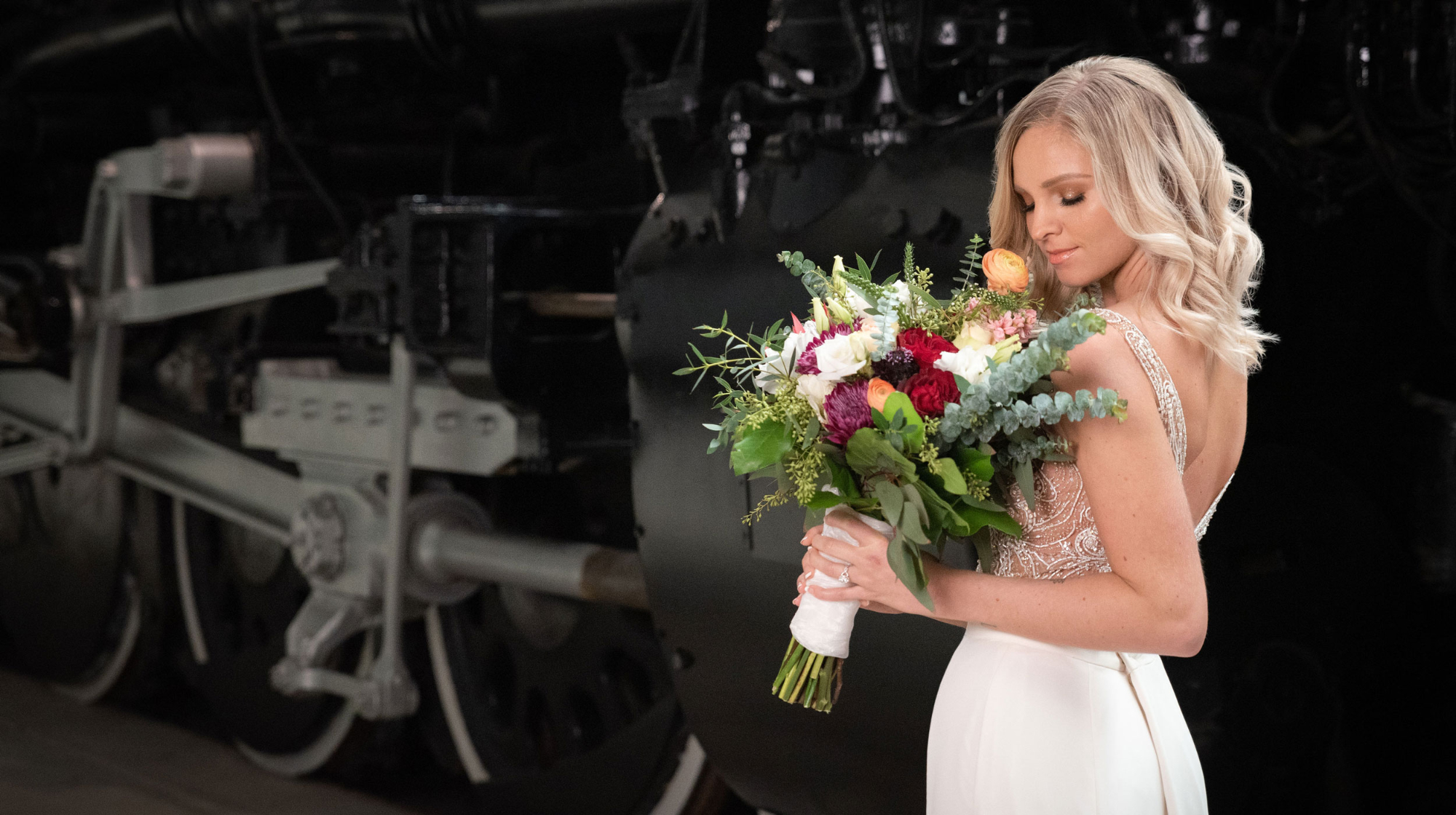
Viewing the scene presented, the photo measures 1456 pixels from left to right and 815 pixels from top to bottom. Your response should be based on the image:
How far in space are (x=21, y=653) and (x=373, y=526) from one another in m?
2.34

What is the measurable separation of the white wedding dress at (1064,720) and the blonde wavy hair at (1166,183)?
0.06 metres

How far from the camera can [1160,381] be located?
1.23 metres

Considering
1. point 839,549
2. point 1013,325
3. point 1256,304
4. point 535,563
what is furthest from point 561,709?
point 1013,325

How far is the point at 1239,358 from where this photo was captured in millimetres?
1279

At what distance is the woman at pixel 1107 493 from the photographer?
3.98 feet

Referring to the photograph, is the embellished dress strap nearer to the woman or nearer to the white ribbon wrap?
the woman

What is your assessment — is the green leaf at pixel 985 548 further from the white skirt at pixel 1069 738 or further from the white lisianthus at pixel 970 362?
the white lisianthus at pixel 970 362

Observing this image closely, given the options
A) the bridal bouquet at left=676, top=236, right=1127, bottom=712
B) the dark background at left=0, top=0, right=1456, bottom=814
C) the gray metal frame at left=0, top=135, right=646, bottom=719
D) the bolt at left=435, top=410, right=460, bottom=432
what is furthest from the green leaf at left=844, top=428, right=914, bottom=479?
the bolt at left=435, top=410, right=460, bottom=432

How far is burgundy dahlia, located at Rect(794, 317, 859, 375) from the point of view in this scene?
1304 millimetres

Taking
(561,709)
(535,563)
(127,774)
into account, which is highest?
(535,563)

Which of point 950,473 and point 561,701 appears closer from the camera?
point 950,473

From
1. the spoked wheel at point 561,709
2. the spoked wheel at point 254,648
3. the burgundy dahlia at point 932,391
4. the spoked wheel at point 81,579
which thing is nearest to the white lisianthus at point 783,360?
the burgundy dahlia at point 932,391

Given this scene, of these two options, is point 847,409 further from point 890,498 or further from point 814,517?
point 814,517

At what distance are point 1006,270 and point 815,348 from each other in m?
0.18
